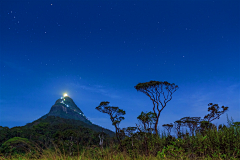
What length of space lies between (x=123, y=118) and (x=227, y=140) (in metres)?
24.9

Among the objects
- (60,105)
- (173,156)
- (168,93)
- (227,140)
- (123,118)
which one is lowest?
(173,156)

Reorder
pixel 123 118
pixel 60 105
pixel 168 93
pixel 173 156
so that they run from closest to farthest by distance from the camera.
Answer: pixel 173 156 → pixel 168 93 → pixel 123 118 → pixel 60 105

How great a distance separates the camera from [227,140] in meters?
5.68

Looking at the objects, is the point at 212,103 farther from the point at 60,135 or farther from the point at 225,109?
the point at 60,135

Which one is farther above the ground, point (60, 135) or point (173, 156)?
point (60, 135)

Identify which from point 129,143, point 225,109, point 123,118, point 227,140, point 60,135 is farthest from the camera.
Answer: point 225,109

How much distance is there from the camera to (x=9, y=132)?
3838 cm

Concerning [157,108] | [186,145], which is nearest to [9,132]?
[157,108]

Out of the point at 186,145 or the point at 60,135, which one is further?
the point at 60,135

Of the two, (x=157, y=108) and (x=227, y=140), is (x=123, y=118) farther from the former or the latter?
(x=227, y=140)


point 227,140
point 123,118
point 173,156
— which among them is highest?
point 123,118

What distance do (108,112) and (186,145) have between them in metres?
25.3

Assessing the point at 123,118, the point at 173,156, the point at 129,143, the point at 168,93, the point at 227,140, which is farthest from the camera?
the point at 123,118

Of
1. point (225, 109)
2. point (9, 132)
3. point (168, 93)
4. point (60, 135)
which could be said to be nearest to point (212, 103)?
point (225, 109)
